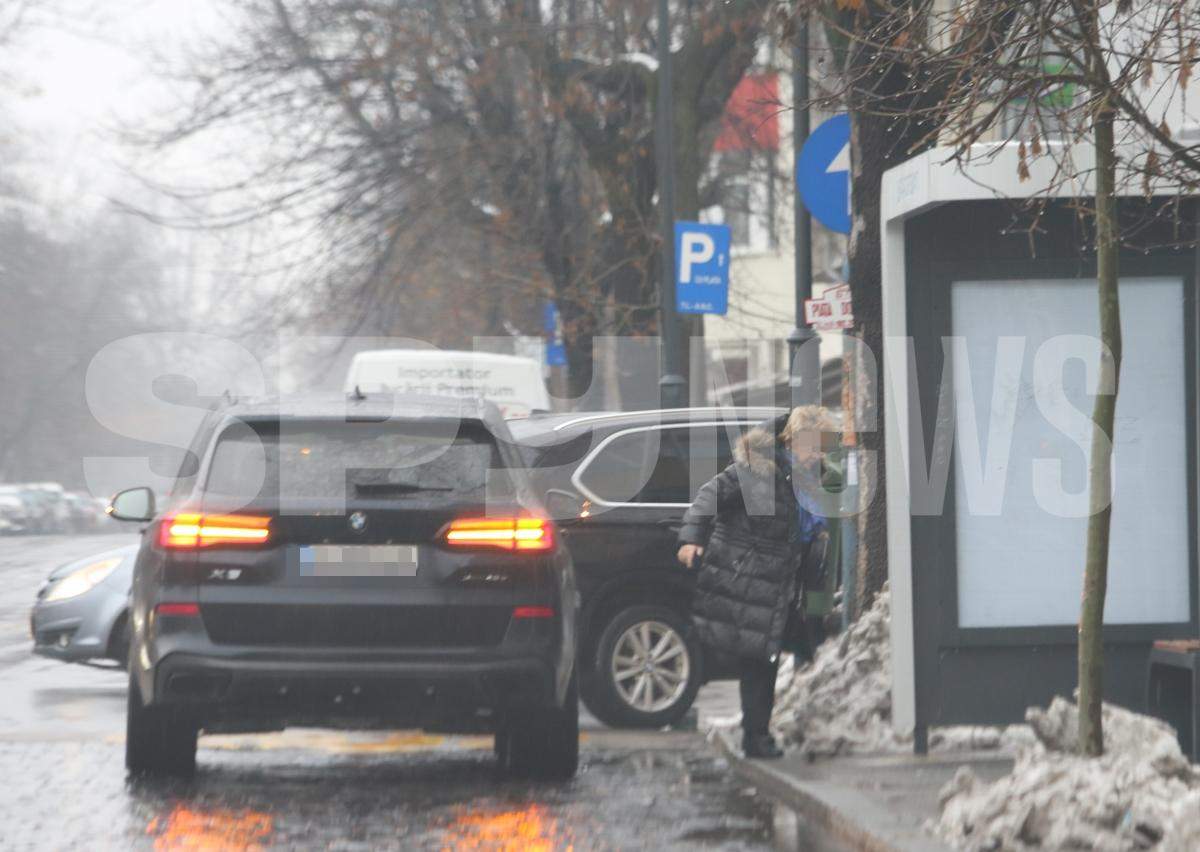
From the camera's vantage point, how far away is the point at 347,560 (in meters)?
7.79

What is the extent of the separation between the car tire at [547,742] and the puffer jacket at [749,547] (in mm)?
923

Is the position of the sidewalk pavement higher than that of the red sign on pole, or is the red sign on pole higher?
the red sign on pole

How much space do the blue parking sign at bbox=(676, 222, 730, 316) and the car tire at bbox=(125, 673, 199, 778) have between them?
11.3m

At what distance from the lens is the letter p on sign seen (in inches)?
760

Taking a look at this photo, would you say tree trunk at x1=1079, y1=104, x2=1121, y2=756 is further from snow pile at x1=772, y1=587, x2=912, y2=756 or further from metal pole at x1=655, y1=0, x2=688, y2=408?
metal pole at x1=655, y1=0, x2=688, y2=408

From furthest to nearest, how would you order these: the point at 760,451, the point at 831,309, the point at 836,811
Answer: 1. the point at 831,309
2. the point at 760,451
3. the point at 836,811

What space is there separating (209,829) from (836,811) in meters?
2.33

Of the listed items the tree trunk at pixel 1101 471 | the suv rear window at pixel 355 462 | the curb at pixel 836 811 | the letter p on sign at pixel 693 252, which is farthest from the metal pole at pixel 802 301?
the tree trunk at pixel 1101 471

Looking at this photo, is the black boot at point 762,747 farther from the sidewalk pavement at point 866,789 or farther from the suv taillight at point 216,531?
the suv taillight at point 216,531

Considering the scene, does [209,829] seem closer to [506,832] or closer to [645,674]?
[506,832]

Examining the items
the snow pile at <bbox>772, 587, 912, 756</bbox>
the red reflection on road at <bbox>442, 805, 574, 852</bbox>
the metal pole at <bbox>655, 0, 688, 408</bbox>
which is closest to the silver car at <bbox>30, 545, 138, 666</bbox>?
the snow pile at <bbox>772, 587, 912, 756</bbox>

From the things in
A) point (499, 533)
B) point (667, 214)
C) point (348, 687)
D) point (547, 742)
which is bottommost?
point (547, 742)

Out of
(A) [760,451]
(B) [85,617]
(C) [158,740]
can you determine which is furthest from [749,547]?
(B) [85,617]

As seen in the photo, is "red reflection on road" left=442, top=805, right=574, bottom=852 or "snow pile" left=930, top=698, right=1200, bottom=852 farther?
"red reflection on road" left=442, top=805, right=574, bottom=852
